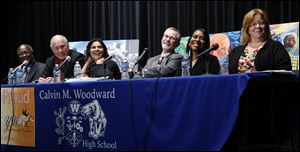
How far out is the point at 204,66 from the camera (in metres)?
3.70

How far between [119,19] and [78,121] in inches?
124

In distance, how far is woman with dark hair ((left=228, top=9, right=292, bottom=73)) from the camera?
328cm

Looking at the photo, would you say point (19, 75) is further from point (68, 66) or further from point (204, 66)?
point (204, 66)

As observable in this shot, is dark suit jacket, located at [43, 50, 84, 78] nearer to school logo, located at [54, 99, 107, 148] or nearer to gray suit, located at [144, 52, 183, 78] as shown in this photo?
gray suit, located at [144, 52, 183, 78]

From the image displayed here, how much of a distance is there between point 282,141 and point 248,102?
15.3 inches

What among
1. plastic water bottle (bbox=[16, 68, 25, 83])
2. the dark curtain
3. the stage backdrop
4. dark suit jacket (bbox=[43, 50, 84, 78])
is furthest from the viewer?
the dark curtain

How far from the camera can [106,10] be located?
21.1 ft

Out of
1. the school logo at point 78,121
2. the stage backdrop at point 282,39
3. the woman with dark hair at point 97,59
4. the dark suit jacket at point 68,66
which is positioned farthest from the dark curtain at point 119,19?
the school logo at point 78,121

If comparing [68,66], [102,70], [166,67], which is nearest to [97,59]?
[102,70]

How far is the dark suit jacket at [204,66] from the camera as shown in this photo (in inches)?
144

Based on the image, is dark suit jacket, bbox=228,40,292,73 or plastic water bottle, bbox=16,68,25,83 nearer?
dark suit jacket, bbox=228,40,292,73

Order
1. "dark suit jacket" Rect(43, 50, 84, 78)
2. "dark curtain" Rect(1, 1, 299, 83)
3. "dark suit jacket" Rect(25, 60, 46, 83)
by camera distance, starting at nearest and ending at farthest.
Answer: "dark suit jacket" Rect(43, 50, 84, 78), "dark suit jacket" Rect(25, 60, 46, 83), "dark curtain" Rect(1, 1, 299, 83)

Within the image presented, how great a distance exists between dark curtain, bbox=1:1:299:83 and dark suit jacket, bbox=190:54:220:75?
1417mm

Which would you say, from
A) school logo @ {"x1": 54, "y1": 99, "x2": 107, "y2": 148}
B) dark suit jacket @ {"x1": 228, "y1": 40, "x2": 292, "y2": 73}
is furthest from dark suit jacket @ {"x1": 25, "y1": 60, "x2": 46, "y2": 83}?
dark suit jacket @ {"x1": 228, "y1": 40, "x2": 292, "y2": 73}
